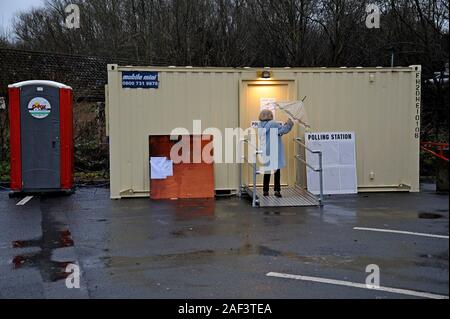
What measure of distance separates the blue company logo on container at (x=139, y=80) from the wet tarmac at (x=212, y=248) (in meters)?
2.38

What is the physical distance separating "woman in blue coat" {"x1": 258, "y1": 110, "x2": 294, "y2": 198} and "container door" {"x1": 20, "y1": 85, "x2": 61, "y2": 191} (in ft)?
14.4

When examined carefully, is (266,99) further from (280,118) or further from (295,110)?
(295,110)

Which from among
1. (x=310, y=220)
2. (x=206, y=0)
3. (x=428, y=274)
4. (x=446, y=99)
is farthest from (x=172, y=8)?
(x=446, y=99)

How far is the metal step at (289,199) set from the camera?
10766 mm

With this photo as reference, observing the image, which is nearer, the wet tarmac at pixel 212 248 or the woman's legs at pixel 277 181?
the wet tarmac at pixel 212 248

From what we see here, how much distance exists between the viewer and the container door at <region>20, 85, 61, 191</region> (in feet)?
40.7

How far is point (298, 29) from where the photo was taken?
73.5 ft

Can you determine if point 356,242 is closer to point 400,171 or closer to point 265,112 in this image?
point 265,112

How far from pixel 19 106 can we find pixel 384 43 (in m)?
13.2

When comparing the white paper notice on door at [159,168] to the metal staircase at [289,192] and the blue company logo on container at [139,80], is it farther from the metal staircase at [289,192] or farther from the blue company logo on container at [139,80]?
the metal staircase at [289,192]

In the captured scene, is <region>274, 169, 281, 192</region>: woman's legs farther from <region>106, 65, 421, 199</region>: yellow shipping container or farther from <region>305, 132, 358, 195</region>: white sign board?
<region>106, 65, 421, 199</region>: yellow shipping container

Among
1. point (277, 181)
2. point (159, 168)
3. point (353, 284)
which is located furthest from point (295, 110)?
point (353, 284)

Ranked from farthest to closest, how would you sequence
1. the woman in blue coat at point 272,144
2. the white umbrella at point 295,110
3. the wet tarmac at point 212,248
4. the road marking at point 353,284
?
the white umbrella at point 295,110
the woman in blue coat at point 272,144
the wet tarmac at point 212,248
the road marking at point 353,284

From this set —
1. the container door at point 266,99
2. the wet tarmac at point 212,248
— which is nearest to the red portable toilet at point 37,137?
the wet tarmac at point 212,248
